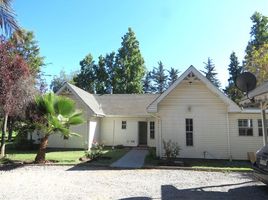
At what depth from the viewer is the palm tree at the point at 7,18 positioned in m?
9.53

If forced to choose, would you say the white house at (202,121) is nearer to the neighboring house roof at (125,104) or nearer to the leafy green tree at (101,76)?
the neighboring house roof at (125,104)

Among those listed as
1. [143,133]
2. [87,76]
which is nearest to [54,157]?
[143,133]

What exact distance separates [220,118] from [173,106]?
115 inches

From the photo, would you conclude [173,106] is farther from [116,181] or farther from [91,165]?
[116,181]

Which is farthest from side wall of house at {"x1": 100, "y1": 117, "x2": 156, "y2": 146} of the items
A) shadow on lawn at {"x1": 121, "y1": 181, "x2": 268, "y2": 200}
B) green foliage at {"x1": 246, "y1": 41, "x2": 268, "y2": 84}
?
shadow on lawn at {"x1": 121, "y1": 181, "x2": 268, "y2": 200}

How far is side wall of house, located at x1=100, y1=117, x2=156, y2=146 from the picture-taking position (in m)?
25.0

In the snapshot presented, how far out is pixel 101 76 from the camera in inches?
1877

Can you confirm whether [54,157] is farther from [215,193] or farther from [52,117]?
[215,193]

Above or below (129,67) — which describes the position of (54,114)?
below

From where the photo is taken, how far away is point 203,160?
1598cm

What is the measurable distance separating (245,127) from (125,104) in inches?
514

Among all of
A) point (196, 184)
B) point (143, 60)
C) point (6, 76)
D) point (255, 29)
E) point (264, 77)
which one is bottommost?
point (196, 184)

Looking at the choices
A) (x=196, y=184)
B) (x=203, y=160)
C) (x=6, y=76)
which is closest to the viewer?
(x=196, y=184)

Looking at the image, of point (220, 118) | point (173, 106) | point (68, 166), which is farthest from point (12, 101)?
point (220, 118)
